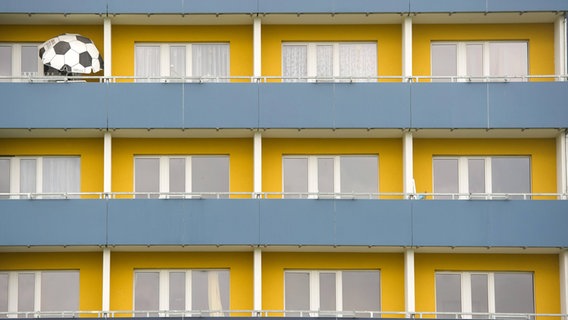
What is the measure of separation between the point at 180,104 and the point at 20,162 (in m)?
5.57

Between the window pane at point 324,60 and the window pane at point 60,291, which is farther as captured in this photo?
the window pane at point 324,60

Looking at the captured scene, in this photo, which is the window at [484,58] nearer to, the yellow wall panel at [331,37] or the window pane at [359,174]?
the yellow wall panel at [331,37]

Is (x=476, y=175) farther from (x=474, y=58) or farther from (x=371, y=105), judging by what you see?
(x=371, y=105)

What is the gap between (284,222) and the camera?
45875 mm

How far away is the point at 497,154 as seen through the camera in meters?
47.7

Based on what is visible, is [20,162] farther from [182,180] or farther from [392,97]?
[392,97]

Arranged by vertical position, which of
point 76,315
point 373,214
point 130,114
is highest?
point 130,114

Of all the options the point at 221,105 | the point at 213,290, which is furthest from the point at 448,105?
the point at 213,290

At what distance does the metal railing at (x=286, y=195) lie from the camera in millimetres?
46344

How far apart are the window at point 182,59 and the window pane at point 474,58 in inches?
300

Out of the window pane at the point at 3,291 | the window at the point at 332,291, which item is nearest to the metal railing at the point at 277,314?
the window at the point at 332,291

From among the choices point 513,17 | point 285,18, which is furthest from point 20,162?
point 513,17

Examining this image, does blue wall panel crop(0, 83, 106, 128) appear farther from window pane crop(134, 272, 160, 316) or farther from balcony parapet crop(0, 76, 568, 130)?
window pane crop(134, 272, 160, 316)

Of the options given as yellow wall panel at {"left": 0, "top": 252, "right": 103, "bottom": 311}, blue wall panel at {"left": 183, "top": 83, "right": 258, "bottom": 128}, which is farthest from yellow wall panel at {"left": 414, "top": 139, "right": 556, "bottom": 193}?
yellow wall panel at {"left": 0, "top": 252, "right": 103, "bottom": 311}
